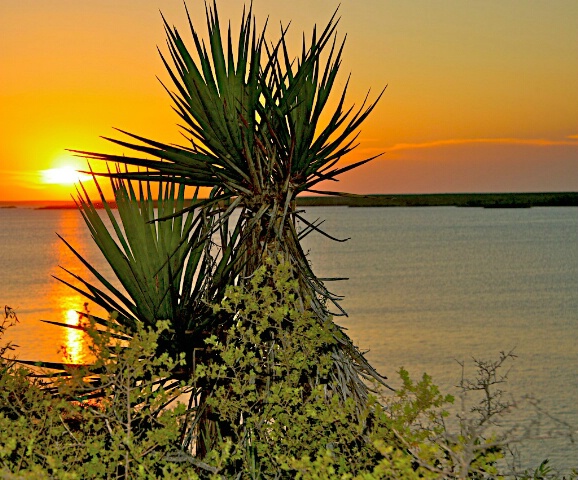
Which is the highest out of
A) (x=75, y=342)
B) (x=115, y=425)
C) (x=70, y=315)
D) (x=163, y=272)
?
(x=163, y=272)

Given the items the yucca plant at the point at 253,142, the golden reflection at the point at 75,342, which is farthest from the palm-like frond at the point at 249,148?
the golden reflection at the point at 75,342

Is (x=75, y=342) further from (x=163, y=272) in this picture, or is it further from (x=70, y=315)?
(x=163, y=272)

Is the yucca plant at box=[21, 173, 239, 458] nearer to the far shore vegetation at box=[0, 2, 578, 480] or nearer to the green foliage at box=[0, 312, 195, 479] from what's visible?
the far shore vegetation at box=[0, 2, 578, 480]

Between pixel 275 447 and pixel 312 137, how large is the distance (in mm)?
2320

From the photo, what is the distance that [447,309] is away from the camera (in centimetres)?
3369

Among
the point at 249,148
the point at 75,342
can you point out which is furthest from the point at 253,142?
the point at 75,342

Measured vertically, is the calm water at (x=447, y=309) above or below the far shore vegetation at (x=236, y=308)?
below

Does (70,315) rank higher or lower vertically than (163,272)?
lower

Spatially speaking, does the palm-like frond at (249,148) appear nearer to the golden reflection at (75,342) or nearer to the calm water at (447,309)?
the calm water at (447,309)

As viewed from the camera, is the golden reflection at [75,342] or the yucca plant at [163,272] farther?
the golden reflection at [75,342]

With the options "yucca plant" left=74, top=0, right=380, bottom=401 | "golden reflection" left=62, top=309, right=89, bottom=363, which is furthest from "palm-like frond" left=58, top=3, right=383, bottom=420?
"golden reflection" left=62, top=309, right=89, bottom=363

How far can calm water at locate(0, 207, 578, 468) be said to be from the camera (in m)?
20.7

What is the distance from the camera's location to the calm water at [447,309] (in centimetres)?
2070

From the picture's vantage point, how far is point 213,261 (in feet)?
19.8
